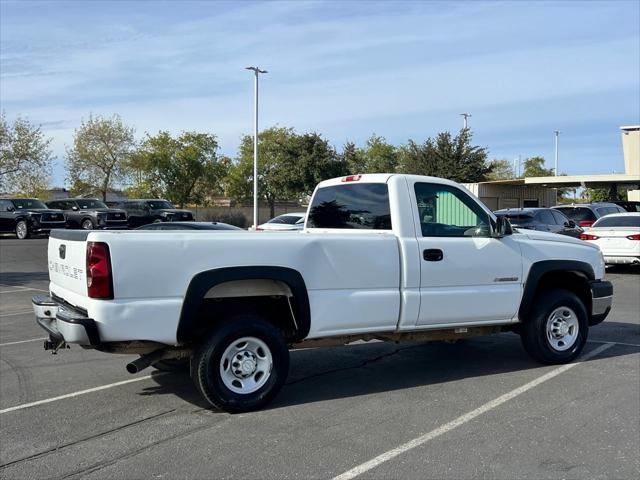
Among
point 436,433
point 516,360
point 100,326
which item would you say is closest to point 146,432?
point 100,326

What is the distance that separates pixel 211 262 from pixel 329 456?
5.74ft

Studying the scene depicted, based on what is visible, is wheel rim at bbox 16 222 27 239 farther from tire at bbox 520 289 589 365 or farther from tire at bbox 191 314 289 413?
tire at bbox 520 289 589 365

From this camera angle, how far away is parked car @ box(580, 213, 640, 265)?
15914 mm

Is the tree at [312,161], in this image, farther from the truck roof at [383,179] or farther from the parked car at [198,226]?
the truck roof at [383,179]

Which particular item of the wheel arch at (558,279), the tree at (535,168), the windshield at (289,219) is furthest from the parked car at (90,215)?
the tree at (535,168)

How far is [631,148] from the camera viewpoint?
158 feet

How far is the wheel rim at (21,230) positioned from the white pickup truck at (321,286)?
81.7ft

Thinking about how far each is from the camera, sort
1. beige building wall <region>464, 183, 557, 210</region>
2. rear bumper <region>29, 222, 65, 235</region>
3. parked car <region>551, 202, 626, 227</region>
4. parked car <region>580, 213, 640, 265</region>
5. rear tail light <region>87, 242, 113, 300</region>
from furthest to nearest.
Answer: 1. beige building wall <region>464, 183, 557, 210</region>
2. rear bumper <region>29, 222, 65, 235</region>
3. parked car <region>551, 202, 626, 227</region>
4. parked car <region>580, 213, 640, 265</region>
5. rear tail light <region>87, 242, 113, 300</region>

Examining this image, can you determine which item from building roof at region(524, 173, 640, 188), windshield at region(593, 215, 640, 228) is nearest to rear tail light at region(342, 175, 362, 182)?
windshield at region(593, 215, 640, 228)

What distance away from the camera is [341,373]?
6.94m

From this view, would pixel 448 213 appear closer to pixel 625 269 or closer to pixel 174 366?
pixel 174 366

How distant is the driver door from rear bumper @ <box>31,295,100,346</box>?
2884 mm

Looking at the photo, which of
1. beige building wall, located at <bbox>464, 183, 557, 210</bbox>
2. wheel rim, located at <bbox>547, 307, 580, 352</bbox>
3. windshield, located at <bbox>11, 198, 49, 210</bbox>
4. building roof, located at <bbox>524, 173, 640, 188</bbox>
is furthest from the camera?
beige building wall, located at <bbox>464, 183, 557, 210</bbox>

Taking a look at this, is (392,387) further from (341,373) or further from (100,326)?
(100,326)
